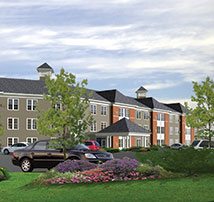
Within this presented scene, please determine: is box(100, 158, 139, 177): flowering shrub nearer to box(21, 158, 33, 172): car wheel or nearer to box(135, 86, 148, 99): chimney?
box(21, 158, 33, 172): car wheel

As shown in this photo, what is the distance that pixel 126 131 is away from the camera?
239ft

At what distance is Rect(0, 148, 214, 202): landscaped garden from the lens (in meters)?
14.4

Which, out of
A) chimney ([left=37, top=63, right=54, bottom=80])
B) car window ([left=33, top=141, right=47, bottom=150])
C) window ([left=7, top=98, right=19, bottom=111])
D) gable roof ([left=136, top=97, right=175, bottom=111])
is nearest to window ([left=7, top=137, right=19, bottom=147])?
window ([left=7, top=98, right=19, bottom=111])

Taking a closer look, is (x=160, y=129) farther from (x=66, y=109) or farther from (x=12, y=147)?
(x=66, y=109)

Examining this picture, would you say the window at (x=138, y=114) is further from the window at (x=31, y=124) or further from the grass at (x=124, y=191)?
the grass at (x=124, y=191)

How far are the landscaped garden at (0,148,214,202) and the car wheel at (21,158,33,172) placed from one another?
4908 millimetres

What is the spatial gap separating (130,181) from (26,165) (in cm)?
1015

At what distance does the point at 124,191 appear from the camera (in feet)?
49.5

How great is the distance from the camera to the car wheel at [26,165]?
84.3 feet

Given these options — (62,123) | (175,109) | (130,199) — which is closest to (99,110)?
(175,109)

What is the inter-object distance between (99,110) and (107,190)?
221 feet

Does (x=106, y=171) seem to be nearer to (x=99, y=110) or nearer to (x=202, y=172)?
(x=202, y=172)

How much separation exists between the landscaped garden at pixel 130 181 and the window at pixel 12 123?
5007 cm

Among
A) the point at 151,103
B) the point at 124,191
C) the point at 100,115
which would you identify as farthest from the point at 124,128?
the point at 124,191
